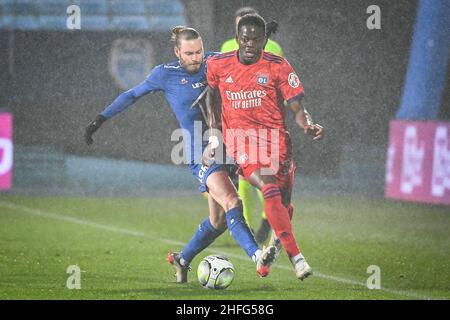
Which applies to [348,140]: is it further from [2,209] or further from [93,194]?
[2,209]

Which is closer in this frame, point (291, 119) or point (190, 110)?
point (190, 110)

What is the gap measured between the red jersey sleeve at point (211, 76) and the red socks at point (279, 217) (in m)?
0.94

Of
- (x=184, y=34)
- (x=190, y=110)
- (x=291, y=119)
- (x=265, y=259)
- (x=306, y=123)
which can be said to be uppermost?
(x=184, y=34)

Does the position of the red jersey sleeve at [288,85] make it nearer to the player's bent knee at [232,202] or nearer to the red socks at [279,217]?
the red socks at [279,217]

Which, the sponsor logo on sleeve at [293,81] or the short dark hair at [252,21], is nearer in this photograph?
the short dark hair at [252,21]

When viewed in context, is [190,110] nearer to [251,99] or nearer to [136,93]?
[136,93]

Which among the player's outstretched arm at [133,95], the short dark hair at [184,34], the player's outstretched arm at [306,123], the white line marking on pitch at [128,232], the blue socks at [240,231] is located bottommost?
the white line marking on pitch at [128,232]

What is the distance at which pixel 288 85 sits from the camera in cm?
823

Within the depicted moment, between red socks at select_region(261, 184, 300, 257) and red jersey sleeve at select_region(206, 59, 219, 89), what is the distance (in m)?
0.94

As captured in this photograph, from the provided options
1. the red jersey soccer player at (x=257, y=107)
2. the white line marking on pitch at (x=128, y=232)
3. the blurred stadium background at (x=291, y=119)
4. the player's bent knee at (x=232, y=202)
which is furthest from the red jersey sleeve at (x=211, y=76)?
the blurred stadium background at (x=291, y=119)

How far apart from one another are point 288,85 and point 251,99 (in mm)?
329

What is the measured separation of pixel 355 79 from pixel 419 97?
384 centimetres

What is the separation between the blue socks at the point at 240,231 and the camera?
26.3ft

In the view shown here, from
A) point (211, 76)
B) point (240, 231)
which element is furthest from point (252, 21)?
point (240, 231)
